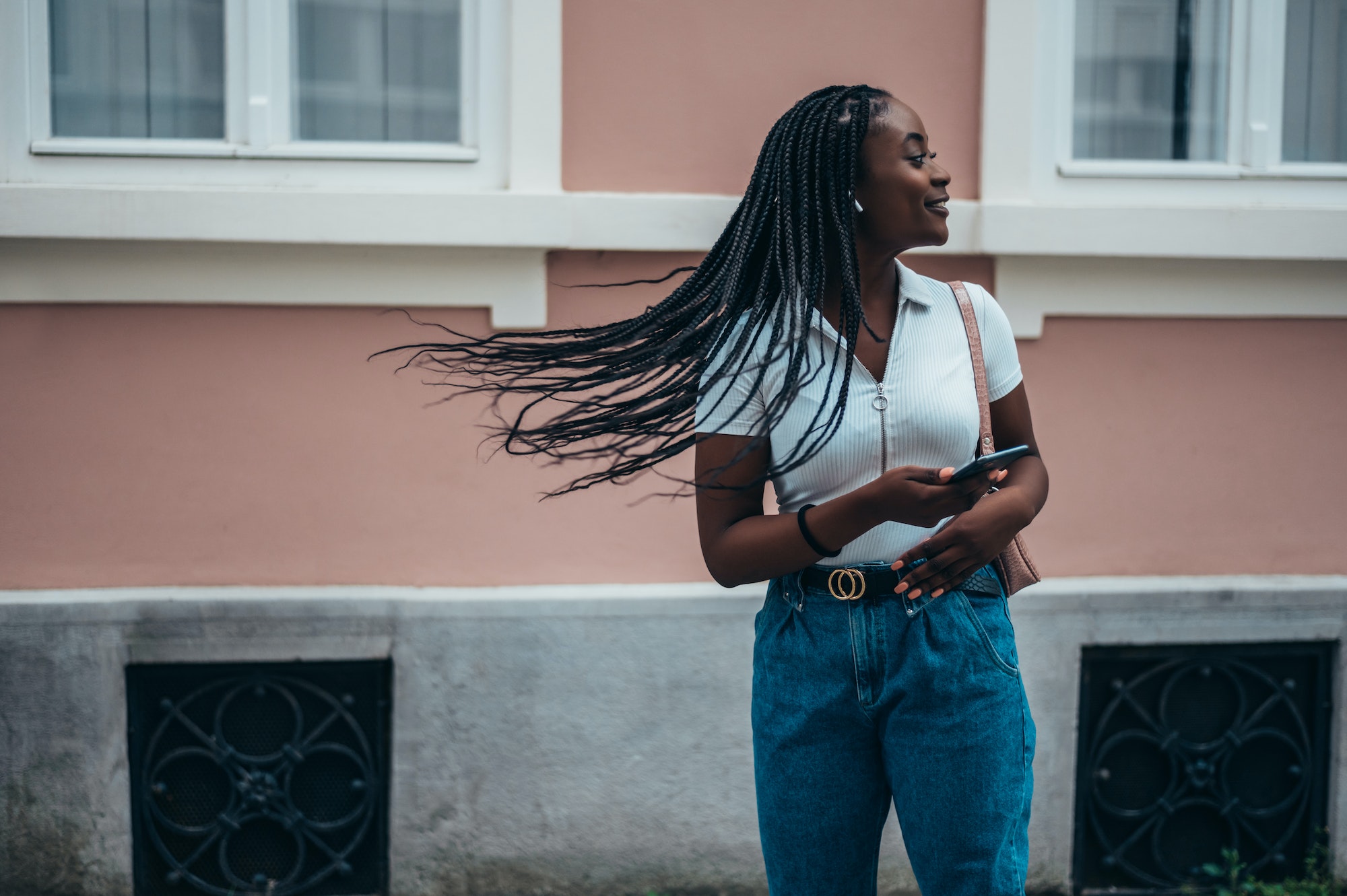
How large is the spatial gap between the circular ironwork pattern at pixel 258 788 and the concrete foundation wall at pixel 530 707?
0.11 m

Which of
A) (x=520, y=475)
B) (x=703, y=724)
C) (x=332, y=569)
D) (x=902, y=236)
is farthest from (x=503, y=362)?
(x=703, y=724)

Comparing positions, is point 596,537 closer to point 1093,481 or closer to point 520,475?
point 520,475

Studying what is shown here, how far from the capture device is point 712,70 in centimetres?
342

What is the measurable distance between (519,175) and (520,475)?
2.98 ft

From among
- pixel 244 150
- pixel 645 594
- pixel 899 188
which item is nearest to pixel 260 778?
pixel 645 594

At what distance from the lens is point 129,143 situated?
3.37m

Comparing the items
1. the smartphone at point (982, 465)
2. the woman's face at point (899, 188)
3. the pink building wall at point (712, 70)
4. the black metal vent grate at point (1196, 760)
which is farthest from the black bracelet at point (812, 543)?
the black metal vent grate at point (1196, 760)

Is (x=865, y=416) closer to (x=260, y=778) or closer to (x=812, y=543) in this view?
(x=812, y=543)

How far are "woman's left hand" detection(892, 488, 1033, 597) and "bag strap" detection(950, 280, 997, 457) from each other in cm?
17

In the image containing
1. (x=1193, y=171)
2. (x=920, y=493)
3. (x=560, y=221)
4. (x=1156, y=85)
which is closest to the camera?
(x=920, y=493)

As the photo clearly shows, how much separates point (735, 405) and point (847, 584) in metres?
0.34

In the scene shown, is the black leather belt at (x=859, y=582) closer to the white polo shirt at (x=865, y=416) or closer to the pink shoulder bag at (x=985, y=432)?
the white polo shirt at (x=865, y=416)

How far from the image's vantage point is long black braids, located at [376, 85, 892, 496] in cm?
181

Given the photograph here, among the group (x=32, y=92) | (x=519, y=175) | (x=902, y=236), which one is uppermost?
(x=32, y=92)
